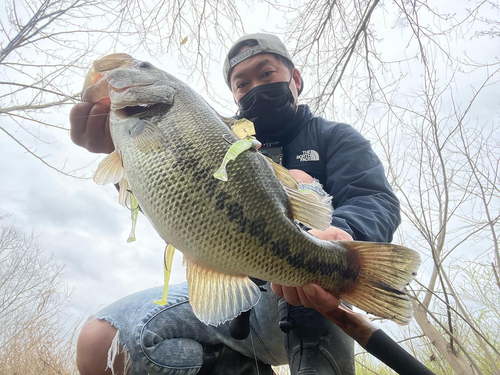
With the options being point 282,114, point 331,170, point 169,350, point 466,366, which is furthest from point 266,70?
point 466,366

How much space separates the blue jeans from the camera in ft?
5.62

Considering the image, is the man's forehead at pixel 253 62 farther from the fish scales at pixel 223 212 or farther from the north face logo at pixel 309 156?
the fish scales at pixel 223 212

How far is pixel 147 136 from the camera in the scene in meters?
1.22

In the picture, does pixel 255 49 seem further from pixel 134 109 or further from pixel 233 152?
pixel 233 152

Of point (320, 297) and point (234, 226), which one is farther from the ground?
point (234, 226)

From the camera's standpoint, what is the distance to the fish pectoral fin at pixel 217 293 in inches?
42.8

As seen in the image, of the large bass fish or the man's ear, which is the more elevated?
the man's ear

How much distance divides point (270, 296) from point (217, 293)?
0.84 m

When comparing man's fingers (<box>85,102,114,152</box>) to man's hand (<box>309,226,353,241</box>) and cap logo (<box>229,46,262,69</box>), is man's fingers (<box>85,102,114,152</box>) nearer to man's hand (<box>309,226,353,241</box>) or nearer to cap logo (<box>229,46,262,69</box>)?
man's hand (<box>309,226,353,241</box>)

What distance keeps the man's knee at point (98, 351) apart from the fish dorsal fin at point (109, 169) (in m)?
0.88

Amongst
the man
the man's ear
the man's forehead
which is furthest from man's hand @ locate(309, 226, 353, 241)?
the man's ear

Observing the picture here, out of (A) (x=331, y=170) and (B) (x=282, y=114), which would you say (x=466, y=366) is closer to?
(A) (x=331, y=170)

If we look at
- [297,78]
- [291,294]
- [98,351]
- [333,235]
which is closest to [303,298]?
[291,294]

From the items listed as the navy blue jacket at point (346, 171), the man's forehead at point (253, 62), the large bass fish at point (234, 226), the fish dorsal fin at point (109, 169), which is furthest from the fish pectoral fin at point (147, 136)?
the man's forehead at point (253, 62)
